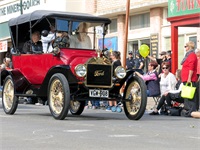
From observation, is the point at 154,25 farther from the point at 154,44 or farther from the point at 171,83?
the point at 171,83

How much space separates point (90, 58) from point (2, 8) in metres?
36.7

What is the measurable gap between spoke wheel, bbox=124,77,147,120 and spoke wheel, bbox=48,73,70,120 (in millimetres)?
1542

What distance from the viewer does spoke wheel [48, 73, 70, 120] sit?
1373 cm

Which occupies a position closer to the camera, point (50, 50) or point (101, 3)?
point (50, 50)

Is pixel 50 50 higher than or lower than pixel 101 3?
lower

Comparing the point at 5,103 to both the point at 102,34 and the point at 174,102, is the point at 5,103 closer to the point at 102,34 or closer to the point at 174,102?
the point at 102,34

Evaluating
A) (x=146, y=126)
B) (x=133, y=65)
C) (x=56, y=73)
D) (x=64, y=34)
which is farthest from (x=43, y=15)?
(x=133, y=65)

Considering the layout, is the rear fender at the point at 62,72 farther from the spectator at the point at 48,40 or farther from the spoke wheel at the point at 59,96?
the spectator at the point at 48,40

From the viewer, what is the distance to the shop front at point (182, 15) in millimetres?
22289

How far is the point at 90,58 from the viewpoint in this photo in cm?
1442

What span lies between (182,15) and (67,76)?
9.35 metres

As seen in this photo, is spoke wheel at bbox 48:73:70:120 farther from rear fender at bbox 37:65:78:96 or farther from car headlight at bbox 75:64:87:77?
car headlight at bbox 75:64:87:77

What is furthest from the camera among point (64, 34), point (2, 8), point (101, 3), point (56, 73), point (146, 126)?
point (2, 8)

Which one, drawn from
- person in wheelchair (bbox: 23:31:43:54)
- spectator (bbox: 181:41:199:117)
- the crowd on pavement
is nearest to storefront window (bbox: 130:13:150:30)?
the crowd on pavement
